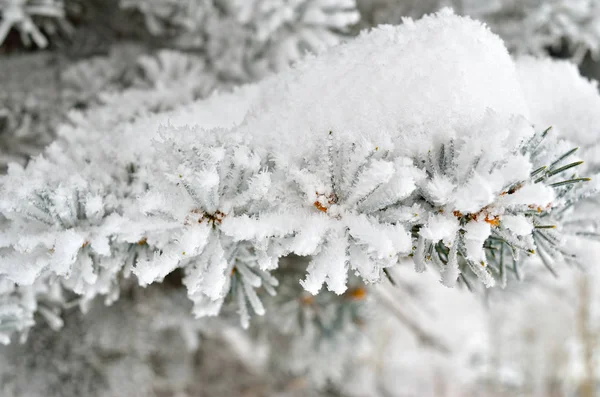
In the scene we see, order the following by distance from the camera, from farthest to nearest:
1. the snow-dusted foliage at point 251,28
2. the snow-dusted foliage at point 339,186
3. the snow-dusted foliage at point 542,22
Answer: the snow-dusted foliage at point 542,22
the snow-dusted foliage at point 251,28
the snow-dusted foliage at point 339,186

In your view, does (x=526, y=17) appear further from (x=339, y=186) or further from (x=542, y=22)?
(x=339, y=186)

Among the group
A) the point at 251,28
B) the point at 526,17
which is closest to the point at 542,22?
the point at 526,17

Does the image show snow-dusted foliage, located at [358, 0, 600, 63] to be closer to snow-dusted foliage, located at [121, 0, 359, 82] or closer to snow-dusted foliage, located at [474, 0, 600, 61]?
snow-dusted foliage, located at [474, 0, 600, 61]

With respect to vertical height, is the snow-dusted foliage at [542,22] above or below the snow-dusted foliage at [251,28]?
above

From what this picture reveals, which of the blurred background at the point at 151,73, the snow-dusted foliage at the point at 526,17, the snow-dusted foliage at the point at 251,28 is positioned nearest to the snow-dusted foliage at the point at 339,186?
the blurred background at the point at 151,73

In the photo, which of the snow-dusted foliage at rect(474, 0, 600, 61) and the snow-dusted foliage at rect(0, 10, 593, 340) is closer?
the snow-dusted foliage at rect(0, 10, 593, 340)

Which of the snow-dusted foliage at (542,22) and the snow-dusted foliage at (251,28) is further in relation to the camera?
the snow-dusted foliage at (542,22)

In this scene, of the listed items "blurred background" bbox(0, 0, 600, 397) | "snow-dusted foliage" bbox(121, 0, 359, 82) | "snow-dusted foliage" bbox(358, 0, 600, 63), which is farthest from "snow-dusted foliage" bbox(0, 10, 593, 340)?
"snow-dusted foliage" bbox(358, 0, 600, 63)

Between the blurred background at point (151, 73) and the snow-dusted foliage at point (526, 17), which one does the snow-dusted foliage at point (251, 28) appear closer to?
the blurred background at point (151, 73)

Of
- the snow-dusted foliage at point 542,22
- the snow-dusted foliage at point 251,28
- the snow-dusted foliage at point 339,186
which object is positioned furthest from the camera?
the snow-dusted foliage at point 542,22
